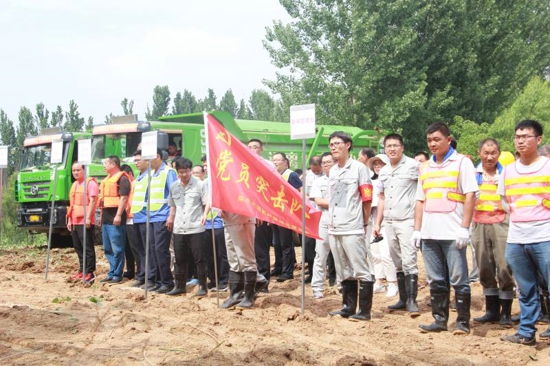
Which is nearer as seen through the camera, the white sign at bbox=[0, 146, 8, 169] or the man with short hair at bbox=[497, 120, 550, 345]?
the man with short hair at bbox=[497, 120, 550, 345]

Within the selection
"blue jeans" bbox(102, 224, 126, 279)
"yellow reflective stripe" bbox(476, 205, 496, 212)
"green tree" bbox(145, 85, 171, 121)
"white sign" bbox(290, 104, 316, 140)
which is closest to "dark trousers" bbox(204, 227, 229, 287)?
"blue jeans" bbox(102, 224, 126, 279)

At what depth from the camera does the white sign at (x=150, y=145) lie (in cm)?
1013

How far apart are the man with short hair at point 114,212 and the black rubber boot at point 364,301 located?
4.96 metres

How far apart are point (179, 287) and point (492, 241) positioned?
4694 millimetres

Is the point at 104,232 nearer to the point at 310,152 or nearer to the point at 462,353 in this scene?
the point at 462,353

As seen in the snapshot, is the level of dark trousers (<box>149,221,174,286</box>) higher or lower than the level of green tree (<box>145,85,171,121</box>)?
lower

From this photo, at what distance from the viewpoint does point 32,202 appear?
18.8 meters

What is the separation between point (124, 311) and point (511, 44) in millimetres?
25865

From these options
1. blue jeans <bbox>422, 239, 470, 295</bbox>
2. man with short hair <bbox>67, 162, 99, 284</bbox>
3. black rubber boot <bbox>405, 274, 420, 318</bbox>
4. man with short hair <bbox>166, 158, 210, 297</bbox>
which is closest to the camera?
blue jeans <bbox>422, 239, 470, 295</bbox>

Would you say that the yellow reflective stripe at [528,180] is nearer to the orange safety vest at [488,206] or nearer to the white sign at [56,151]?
the orange safety vest at [488,206]

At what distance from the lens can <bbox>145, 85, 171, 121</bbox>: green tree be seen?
174ft

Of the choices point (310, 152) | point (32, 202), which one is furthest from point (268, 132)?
point (32, 202)

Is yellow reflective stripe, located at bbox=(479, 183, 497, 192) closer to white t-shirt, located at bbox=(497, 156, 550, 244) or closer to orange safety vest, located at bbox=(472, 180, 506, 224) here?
orange safety vest, located at bbox=(472, 180, 506, 224)

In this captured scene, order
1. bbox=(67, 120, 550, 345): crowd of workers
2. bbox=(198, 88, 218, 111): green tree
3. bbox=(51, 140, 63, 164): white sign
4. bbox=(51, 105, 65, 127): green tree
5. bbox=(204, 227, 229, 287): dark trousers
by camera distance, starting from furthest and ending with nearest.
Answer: bbox=(198, 88, 218, 111): green tree → bbox=(51, 105, 65, 127): green tree → bbox=(51, 140, 63, 164): white sign → bbox=(204, 227, 229, 287): dark trousers → bbox=(67, 120, 550, 345): crowd of workers
